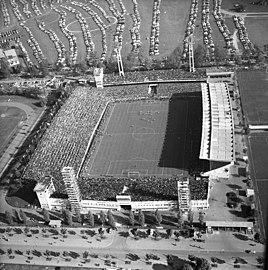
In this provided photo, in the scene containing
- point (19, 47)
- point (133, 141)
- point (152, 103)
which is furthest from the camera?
point (19, 47)

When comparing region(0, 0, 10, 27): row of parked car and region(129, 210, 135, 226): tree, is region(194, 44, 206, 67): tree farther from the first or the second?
region(0, 0, 10, 27): row of parked car

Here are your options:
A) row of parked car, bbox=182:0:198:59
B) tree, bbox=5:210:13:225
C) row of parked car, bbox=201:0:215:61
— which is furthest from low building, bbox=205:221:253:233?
row of parked car, bbox=182:0:198:59

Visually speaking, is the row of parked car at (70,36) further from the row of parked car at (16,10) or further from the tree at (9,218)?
the tree at (9,218)

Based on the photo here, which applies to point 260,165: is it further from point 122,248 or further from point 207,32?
point 207,32

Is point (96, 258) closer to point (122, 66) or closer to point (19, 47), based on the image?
point (122, 66)

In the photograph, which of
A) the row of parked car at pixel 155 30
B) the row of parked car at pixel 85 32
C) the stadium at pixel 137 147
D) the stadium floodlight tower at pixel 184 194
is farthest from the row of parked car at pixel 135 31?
the stadium floodlight tower at pixel 184 194

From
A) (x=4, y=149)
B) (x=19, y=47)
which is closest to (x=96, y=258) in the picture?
(x=4, y=149)

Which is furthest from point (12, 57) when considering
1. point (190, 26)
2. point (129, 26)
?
point (190, 26)
